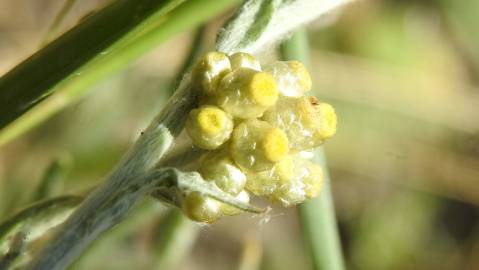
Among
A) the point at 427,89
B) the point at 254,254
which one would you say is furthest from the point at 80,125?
the point at 427,89

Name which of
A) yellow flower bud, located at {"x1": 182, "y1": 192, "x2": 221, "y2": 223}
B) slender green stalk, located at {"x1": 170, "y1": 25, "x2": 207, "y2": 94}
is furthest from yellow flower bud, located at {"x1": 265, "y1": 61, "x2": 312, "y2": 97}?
slender green stalk, located at {"x1": 170, "y1": 25, "x2": 207, "y2": 94}

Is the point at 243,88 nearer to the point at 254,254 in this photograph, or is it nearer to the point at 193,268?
the point at 254,254

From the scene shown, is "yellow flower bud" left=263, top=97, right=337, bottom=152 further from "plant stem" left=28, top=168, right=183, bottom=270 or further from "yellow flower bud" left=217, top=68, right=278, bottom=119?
"plant stem" left=28, top=168, right=183, bottom=270

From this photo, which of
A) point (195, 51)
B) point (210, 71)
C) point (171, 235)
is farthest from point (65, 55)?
point (171, 235)

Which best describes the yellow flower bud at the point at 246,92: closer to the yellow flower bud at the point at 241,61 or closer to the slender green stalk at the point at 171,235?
the yellow flower bud at the point at 241,61

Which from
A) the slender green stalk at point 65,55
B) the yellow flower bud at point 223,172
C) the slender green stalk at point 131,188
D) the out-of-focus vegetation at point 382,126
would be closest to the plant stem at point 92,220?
the slender green stalk at point 131,188

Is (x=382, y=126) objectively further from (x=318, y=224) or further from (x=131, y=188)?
(x=131, y=188)

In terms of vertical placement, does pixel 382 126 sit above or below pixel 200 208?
below

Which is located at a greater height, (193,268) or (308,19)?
(308,19)
